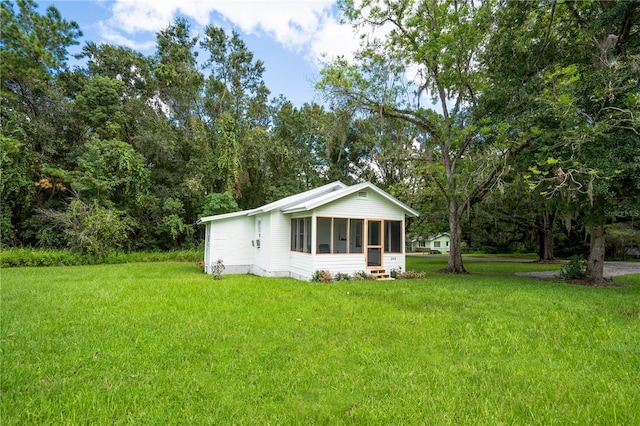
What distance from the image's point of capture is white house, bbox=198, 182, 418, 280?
11047mm

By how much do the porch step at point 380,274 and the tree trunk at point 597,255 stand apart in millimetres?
6756

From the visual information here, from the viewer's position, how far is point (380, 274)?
11.7 meters

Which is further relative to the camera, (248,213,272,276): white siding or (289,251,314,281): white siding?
(248,213,272,276): white siding

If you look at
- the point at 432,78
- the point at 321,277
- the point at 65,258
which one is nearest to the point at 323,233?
the point at 321,277

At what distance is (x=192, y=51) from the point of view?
23.3 metres

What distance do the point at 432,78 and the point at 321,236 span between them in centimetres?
841

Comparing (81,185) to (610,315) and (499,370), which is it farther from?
(610,315)

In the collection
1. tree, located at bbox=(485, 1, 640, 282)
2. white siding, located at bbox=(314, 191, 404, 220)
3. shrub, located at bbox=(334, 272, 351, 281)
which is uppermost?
tree, located at bbox=(485, 1, 640, 282)

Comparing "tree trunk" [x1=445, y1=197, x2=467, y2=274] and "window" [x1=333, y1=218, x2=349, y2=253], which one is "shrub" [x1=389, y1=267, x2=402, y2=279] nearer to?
"window" [x1=333, y1=218, x2=349, y2=253]

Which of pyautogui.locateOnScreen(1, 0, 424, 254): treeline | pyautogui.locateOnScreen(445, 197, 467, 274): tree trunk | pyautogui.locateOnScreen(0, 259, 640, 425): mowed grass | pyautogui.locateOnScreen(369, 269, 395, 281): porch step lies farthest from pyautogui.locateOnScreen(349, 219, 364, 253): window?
pyautogui.locateOnScreen(445, 197, 467, 274): tree trunk

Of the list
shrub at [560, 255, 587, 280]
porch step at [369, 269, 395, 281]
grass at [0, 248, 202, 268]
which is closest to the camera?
shrub at [560, 255, 587, 280]

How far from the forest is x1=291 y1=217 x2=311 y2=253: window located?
4.13 meters

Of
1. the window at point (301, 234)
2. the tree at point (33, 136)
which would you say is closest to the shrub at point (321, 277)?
the window at point (301, 234)

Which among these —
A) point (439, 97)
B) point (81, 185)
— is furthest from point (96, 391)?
point (81, 185)
